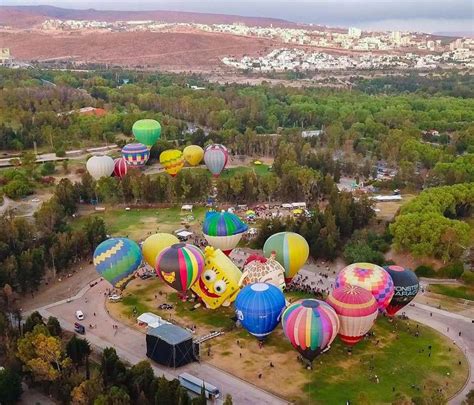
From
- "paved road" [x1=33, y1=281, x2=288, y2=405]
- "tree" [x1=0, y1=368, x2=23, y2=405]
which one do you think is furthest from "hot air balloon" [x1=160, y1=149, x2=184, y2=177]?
"tree" [x1=0, y1=368, x2=23, y2=405]

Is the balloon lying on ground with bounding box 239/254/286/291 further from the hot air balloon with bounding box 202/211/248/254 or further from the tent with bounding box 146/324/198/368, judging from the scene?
the hot air balloon with bounding box 202/211/248/254

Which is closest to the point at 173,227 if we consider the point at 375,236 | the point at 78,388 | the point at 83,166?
the point at 375,236

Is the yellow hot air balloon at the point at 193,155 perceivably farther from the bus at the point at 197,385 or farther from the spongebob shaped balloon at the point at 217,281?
the bus at the point at 197,385

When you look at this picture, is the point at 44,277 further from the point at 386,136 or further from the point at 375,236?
the point at 386,136

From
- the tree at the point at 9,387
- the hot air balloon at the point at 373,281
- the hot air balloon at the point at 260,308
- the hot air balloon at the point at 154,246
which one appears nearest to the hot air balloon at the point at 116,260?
the hot air balloon at the point at 154,246

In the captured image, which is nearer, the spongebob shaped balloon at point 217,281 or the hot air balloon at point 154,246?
the spongebob shaped balloon at point 217,281
